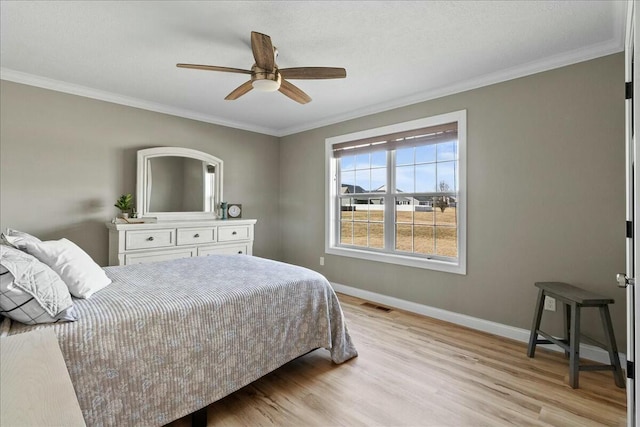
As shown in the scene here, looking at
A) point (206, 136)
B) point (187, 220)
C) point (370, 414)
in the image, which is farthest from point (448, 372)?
point (206, 136)

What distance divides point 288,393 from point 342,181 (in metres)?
2.91

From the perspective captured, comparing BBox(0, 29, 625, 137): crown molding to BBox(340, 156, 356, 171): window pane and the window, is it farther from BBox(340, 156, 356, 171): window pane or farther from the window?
BBox(340, 156, 356, 171): window pane

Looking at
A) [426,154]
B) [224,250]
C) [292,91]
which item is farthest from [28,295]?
[426,154]

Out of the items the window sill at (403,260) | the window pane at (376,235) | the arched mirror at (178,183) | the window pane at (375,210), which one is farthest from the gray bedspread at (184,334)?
the window pane at (375,210)

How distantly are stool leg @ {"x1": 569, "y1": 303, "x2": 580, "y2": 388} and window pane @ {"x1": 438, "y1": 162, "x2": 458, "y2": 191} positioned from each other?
1483 millimetres

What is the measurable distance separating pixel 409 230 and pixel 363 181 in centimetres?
91

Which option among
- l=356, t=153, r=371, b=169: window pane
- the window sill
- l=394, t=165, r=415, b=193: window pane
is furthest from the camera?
l=356, t=153, r=371, b=169: window pane

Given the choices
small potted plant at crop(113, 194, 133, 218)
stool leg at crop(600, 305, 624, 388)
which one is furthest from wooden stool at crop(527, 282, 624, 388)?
small potted plant at crop(113, 194, 133, 218)

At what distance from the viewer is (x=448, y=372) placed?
85.8 inches

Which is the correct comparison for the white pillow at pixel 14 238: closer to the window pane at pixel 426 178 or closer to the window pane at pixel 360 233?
Answer: the window pane at pixel 360 233

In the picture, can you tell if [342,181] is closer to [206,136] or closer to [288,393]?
[206,136]

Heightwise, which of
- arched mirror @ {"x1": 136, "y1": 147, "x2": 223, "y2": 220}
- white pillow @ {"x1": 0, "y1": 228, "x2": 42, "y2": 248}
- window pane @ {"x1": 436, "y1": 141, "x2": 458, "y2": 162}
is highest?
window pane @ {"x1": 436, "y1": 141, "x2": 458, "y2": 162}

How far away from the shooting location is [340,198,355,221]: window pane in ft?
13.8

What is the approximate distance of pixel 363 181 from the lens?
13.3 ft
